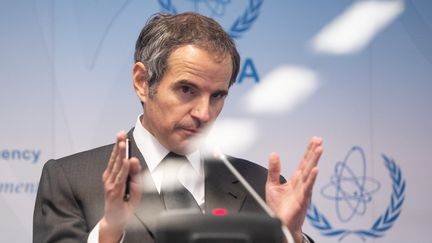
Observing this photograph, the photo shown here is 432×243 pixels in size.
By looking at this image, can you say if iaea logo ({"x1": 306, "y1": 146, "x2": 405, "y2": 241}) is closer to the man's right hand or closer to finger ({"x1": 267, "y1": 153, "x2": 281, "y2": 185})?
A: finger ({"x1": 267, "y1": 153, "x2": 281, "y2": 185})

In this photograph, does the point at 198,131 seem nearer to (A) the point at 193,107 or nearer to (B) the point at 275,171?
(A) the point at 193,107

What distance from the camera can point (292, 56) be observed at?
6.22ft

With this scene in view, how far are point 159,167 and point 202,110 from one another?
152 mm

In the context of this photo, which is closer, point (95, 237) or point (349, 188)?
point (95, 237)

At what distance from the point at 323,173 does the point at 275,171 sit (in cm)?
100

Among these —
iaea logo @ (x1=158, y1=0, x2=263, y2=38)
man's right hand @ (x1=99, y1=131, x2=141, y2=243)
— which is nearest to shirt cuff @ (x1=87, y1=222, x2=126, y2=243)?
man's right hand @ (x1=99, y1=131, x2=141, y2=243)

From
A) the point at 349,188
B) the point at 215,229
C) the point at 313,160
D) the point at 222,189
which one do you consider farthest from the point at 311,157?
the point at 349,188

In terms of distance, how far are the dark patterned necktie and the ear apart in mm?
124

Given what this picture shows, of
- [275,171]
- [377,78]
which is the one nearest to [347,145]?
[377,78]

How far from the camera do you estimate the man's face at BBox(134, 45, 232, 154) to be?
945 mm

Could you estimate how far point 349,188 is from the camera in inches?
74.9

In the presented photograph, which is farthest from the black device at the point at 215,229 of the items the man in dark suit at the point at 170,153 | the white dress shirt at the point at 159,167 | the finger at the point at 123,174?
the white dress shirt at the point at 159,167

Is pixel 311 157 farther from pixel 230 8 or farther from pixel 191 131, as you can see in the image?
pixel 230 8

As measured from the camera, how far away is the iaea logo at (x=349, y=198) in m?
1.89
